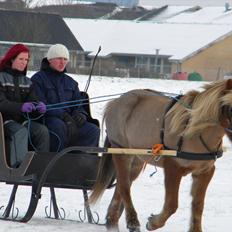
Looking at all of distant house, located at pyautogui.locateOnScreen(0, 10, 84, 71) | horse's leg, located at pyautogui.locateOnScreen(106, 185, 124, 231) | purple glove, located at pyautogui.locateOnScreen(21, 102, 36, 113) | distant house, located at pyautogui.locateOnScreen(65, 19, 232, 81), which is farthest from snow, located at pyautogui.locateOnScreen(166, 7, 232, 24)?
purple glove, located at pyautogui.locateOnScreen(21, 102, 36, 113)

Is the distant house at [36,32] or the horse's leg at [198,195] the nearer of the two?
the horse's leg at [198,195]

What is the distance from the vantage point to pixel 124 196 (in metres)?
6.68

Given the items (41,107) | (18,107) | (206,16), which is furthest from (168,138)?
(206,16)

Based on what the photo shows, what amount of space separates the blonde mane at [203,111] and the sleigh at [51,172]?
997mm

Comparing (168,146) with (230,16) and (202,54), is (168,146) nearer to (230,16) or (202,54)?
(202,54)

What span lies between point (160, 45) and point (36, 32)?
919cm

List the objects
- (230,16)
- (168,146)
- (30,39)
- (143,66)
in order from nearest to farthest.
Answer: (168,146) → (30,39) → (143,66) → (230,16)

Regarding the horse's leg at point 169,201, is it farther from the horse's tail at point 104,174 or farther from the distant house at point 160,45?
the distant house at point 160,45

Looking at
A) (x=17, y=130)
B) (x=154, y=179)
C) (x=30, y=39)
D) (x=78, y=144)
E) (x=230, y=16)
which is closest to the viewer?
(x=17, y=130)

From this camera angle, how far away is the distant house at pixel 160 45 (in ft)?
167

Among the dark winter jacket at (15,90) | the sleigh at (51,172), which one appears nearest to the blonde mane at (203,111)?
the sleigh at (51,172)

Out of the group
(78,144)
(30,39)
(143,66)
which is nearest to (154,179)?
(78,144)

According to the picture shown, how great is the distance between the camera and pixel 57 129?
7.09m

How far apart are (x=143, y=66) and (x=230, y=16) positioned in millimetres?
15339
